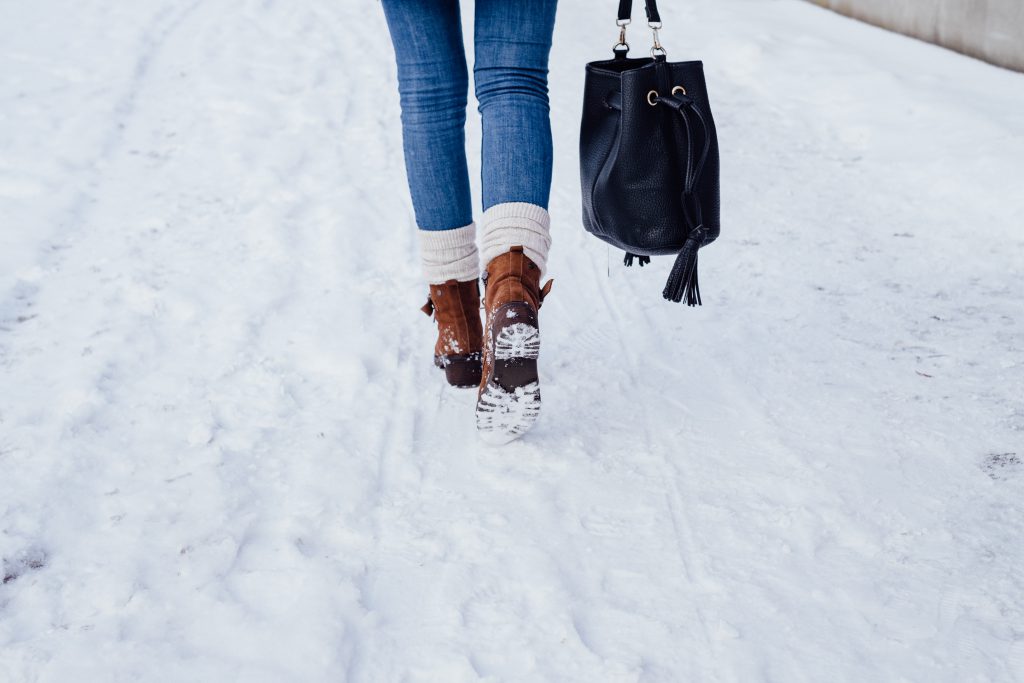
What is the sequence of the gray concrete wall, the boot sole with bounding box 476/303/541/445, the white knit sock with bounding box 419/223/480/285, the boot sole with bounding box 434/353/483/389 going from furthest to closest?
the gray concrete wall
the boot sole with bounding box 434/353/483/389
the white knit sock with bounding box 419/223/480/285
the boot sole with bounding box 476/303/541/445

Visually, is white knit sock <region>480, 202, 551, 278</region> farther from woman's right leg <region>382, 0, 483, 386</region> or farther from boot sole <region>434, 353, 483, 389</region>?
boot sole <region>434, 353, 483, 389</region>

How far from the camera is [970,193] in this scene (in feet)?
10.3

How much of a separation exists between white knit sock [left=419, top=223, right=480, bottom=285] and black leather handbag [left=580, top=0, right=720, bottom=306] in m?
0.28

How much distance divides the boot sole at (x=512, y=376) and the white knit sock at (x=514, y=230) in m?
0.13

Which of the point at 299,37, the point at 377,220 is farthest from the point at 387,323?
the point at 299,37

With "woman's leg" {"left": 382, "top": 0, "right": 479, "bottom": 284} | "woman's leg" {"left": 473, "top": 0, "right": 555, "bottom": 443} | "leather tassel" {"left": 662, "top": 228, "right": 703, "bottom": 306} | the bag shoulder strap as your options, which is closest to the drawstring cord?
"leather tassel" {"left": 662, "top": 228, "right": 703, "bottom": 306}

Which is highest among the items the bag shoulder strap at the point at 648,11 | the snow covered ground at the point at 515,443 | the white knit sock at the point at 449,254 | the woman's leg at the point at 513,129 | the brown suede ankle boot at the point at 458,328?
the bag shoulder strap at the point at 648,11

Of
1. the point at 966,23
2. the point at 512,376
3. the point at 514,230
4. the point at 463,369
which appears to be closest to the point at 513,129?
the point at 514,230

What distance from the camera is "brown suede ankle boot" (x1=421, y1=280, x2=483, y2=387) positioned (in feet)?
6.47

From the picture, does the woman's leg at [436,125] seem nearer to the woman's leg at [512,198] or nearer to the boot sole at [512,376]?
the woman's leg at [512,198]

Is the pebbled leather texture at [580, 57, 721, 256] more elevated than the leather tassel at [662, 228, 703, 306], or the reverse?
the pebbled leather texture at [580, 57, 721, 256]

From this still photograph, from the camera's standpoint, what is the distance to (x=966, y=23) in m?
4.49

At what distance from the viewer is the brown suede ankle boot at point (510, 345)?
5.36ft

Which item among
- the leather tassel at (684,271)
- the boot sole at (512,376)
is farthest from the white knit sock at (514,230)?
the leather tassel at (684,271)
